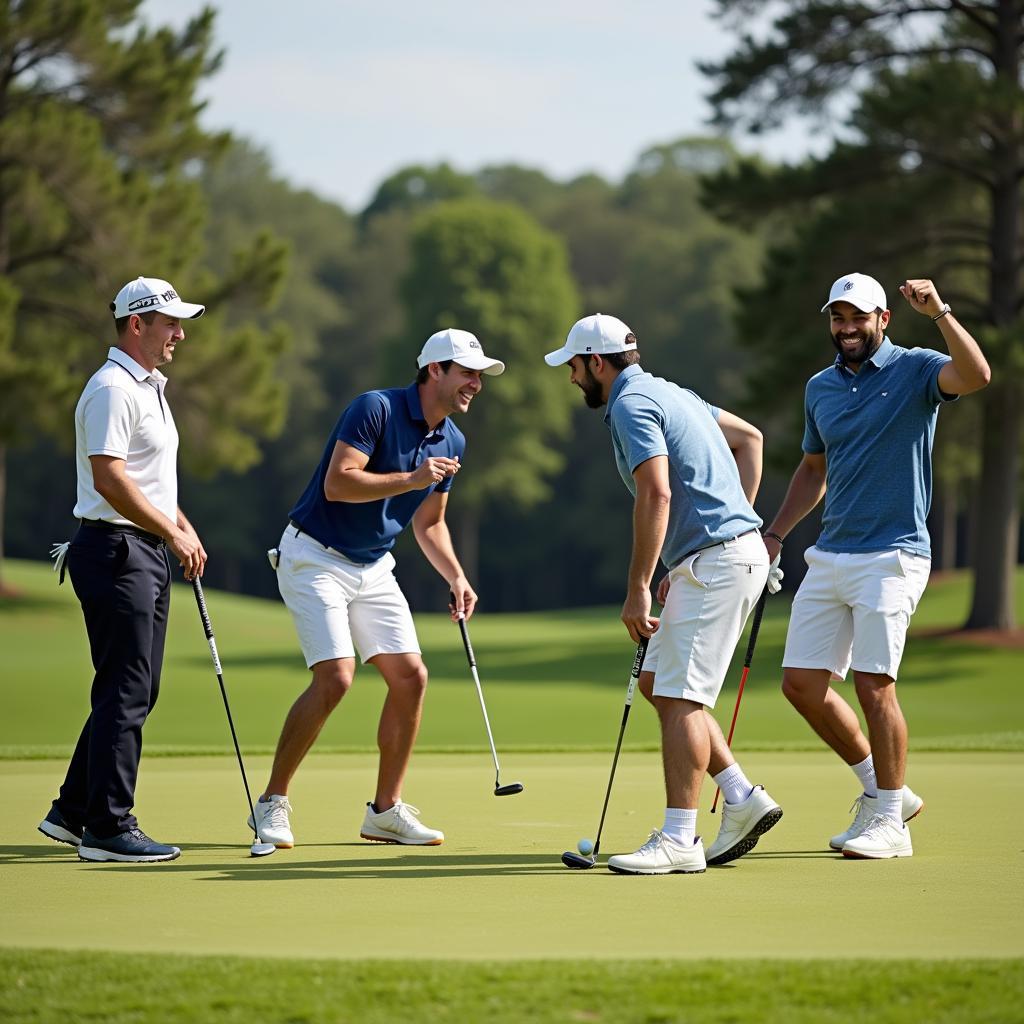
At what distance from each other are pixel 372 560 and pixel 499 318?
48.0 metres

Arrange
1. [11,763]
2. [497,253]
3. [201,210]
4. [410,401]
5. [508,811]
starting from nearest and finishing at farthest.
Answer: [410,401], [508,811], [11,763], [201,210], [497,253]

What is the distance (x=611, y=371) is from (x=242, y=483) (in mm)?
54861

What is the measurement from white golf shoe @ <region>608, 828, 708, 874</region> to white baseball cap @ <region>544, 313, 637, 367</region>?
1.74 m

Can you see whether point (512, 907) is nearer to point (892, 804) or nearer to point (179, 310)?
point (892, 804)

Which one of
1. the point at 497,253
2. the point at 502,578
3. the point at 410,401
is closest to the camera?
the point at 410,401

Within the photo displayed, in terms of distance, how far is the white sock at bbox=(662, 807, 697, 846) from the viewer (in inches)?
237

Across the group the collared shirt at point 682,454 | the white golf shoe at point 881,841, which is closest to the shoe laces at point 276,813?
the collared shirt at point 682,454

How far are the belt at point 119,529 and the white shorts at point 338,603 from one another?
64 centimetres

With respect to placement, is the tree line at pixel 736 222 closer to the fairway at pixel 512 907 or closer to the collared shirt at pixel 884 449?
the fairway at pixel 512 907

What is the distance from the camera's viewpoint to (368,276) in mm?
66875

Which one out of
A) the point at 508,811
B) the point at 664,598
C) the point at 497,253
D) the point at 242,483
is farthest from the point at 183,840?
the point at 242,483

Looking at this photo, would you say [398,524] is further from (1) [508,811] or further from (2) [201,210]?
(2) [201,210]

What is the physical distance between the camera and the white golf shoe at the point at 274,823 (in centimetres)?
655

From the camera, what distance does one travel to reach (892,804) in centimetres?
654
